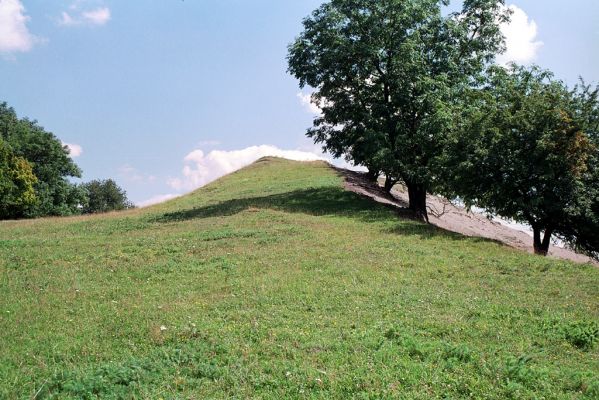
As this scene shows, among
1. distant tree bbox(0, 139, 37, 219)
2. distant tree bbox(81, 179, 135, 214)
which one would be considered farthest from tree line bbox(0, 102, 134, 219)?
distant tree bbox(81, 179, 135, 214)

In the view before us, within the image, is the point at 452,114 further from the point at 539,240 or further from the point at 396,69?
the point at 539,240

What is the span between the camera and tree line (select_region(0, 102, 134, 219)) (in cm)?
5078

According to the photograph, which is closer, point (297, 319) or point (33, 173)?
point (297, 319)

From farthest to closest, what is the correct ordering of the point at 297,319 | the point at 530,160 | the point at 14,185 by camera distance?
the point at 14,185
the point at 530,160
the point at 297,319

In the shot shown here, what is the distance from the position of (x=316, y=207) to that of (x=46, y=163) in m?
46.8

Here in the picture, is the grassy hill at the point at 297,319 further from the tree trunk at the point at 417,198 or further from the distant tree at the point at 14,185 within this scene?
the distant tree at the point at 14,185

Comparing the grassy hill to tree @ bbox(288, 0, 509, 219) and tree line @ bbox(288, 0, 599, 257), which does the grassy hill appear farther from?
tree @ bbox(288, 0, 509, 219)

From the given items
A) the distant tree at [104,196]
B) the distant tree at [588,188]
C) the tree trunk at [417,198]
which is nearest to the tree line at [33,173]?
the distant tree at [104,196]

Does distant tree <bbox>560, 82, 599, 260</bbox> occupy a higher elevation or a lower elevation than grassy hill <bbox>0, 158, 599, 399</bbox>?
higher

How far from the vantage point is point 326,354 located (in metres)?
7.84

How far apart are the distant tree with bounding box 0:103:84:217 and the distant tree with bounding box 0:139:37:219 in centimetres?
389

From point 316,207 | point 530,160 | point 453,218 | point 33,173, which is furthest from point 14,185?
point 530,160

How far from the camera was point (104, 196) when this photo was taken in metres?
94.2

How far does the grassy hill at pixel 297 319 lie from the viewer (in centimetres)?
696
